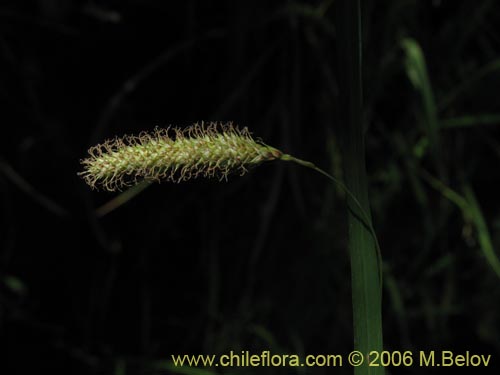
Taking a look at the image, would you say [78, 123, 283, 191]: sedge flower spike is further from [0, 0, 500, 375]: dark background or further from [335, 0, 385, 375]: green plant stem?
[0, 0, 500, 375]: dark background

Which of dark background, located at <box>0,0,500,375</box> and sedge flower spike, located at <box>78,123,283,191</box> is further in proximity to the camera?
dark background, located at <box>0,0,500,375</box>

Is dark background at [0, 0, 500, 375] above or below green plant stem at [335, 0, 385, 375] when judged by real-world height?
above

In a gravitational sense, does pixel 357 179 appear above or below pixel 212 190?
below

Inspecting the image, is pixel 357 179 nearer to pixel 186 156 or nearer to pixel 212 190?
pixel 186 156

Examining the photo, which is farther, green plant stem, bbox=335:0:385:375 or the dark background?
the dark background

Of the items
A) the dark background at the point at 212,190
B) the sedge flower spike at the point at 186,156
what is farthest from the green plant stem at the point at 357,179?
the dark background at the point at 212,190

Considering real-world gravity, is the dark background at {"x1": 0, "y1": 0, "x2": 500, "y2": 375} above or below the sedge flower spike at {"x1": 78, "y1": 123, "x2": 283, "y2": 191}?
above

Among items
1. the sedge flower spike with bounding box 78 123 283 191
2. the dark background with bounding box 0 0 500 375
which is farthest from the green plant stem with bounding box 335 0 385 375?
the dark background with bounding box 0 0 500 375

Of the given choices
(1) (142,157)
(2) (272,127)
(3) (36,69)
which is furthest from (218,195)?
(1) (142,157)

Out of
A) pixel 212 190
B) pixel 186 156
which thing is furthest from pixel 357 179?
pixel 212 190
